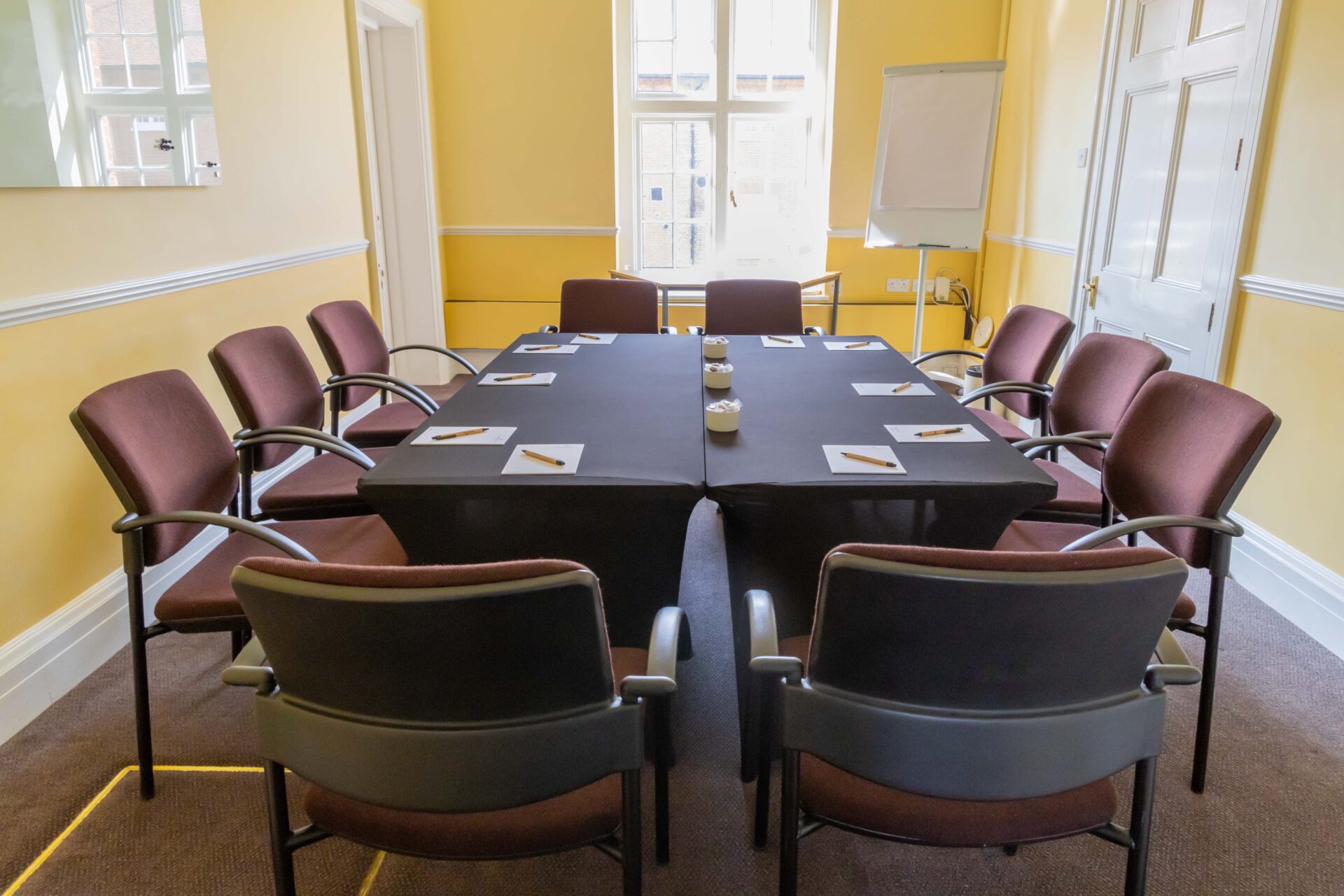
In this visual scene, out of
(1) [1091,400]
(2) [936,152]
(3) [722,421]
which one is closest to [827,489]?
(3) [722,421]

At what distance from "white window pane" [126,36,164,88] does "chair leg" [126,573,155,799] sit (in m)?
1.59

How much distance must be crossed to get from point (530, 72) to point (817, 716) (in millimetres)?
5004

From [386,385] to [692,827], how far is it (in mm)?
1798

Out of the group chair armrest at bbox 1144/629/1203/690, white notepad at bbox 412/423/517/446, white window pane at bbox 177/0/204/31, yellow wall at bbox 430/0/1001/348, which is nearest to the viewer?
chair armrest at bbox 1144/629/1203/690

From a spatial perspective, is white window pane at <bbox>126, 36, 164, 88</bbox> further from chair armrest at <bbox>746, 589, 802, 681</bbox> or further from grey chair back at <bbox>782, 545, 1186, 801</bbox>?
grey chair back at <bbox>782, 545, 1186, 801</bbox>

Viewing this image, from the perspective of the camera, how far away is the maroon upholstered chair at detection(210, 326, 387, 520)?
2230 mm

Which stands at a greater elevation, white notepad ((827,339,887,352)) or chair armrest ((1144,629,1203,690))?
white notepad ((827,339,887,352))

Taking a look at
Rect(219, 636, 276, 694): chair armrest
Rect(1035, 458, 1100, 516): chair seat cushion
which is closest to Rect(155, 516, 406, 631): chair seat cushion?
Rect(219, 636, 276, 694): chair armrest

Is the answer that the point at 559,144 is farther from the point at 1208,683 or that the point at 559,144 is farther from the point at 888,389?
the point at 1208,683

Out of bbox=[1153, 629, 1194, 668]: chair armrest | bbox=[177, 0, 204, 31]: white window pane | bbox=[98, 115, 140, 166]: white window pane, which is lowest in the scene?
bbox=[1153, 629, 1194, 668]: chair armrest

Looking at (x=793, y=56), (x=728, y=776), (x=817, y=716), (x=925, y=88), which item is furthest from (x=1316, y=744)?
(x=793, y=56)

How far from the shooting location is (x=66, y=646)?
220 centimetres

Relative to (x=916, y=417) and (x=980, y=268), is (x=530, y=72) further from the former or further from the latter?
(x=916, y=417)

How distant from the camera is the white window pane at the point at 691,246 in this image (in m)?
5.68
